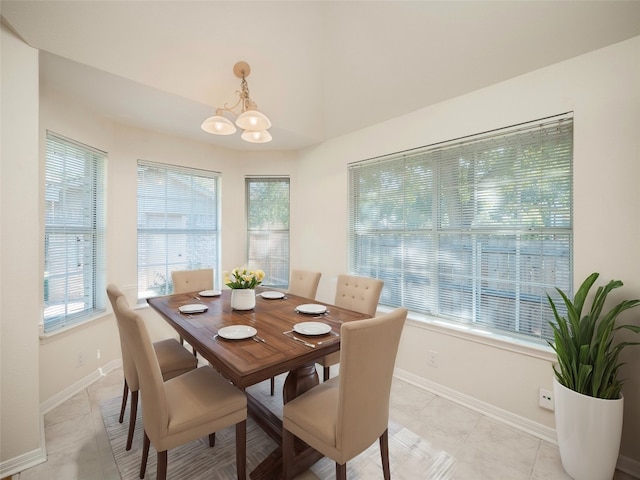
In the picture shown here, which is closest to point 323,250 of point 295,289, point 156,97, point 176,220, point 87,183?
point 295,289

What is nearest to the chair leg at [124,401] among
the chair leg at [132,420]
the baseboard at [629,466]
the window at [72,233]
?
the chair leg at [132,420]

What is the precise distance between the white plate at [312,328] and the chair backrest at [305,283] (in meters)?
1.07

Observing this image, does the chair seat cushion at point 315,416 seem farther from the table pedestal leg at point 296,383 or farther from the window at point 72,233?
the window at point 72,233

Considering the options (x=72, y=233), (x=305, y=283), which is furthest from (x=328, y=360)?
(x=72, y=233)

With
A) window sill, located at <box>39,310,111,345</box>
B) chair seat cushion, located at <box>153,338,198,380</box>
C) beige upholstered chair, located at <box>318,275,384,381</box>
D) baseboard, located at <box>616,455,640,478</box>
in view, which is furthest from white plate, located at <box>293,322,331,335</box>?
window sill, located at <box>39,310,111,345</box>

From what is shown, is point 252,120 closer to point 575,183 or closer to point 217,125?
point 217,125

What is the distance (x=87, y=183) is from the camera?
9.01 feet

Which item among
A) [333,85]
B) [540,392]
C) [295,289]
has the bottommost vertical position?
[540,392]

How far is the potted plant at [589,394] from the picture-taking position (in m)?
1.51

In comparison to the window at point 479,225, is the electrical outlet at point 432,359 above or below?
below

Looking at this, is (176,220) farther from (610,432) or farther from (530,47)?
(610,432)

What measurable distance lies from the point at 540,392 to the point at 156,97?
3.85 m

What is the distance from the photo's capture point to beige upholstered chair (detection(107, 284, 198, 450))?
175cm

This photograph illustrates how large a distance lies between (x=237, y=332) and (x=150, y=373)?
1.55 ft
